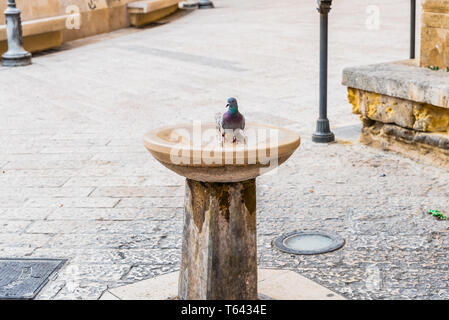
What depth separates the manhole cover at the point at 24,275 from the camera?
408cm

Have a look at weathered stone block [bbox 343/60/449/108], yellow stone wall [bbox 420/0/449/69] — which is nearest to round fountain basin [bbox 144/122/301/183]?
weathered stone block [bbox 343/60/449/108]

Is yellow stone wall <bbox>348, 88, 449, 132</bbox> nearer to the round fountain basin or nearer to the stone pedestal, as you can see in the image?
the round fountain basin

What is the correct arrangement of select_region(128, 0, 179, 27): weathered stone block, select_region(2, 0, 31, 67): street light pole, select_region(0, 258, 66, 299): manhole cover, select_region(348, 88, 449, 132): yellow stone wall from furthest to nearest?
select_region(128, 0, 179, 27): weathered stone block, select_region(2, 0, 31, 67): street light pole, select_region(348, 88, 449, 132): yellow stone wall, select_region(0, 258, 66, 299): manhole cover

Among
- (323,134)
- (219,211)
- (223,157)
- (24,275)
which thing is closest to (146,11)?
(323,134)

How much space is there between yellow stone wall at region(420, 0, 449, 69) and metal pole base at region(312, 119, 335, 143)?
1.09 meters

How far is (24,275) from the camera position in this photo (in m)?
4.32

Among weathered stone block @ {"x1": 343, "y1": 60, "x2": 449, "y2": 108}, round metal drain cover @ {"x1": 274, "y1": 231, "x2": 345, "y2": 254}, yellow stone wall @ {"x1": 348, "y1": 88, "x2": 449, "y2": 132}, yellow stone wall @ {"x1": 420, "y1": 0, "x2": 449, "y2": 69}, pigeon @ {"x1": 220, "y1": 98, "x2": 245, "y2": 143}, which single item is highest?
yellow stone wall @ {"x1": 420, "y1": 0, "x2": 449, "y2": 69}

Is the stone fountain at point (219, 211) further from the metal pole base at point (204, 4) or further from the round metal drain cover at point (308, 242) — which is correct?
the metal pole base at point (204, 4)

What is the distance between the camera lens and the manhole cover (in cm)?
408

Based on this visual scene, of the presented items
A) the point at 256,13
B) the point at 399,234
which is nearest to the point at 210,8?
the point at 256,13

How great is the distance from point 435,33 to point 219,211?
12.3 ft

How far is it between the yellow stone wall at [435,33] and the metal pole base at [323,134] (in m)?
A: 1.09

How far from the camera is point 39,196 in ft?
19.1

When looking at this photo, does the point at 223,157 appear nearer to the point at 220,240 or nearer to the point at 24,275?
the point at 220,240
